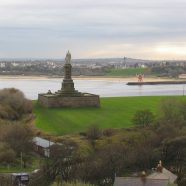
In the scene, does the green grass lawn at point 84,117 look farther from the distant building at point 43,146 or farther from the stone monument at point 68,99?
the distant building at point 43,146

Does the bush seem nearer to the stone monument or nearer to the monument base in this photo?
the monument base

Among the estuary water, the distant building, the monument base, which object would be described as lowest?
the estuary water

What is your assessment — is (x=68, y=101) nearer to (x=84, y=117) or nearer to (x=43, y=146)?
(x=84, y=117)

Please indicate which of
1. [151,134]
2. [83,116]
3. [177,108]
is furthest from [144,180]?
[83,116]

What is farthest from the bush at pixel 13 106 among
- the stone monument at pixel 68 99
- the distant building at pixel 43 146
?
the distant building at pixel 43 146

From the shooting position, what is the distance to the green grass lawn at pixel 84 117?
3688 centimetres

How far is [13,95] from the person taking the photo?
4381cm

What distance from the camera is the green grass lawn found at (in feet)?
121

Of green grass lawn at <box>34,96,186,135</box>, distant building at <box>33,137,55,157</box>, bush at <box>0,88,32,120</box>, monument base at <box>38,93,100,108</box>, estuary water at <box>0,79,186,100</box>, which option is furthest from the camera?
estuary water at <box>0,79,186,100</box>

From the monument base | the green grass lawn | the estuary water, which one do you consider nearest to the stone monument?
the monument base

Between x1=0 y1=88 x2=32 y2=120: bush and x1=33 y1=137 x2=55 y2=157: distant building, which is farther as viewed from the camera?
x1=0 y1=88 x2=32 y2=120: bush

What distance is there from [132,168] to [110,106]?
80.3ft

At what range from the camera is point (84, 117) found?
4134 cm

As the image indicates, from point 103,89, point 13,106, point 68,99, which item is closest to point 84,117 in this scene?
point 13,106
